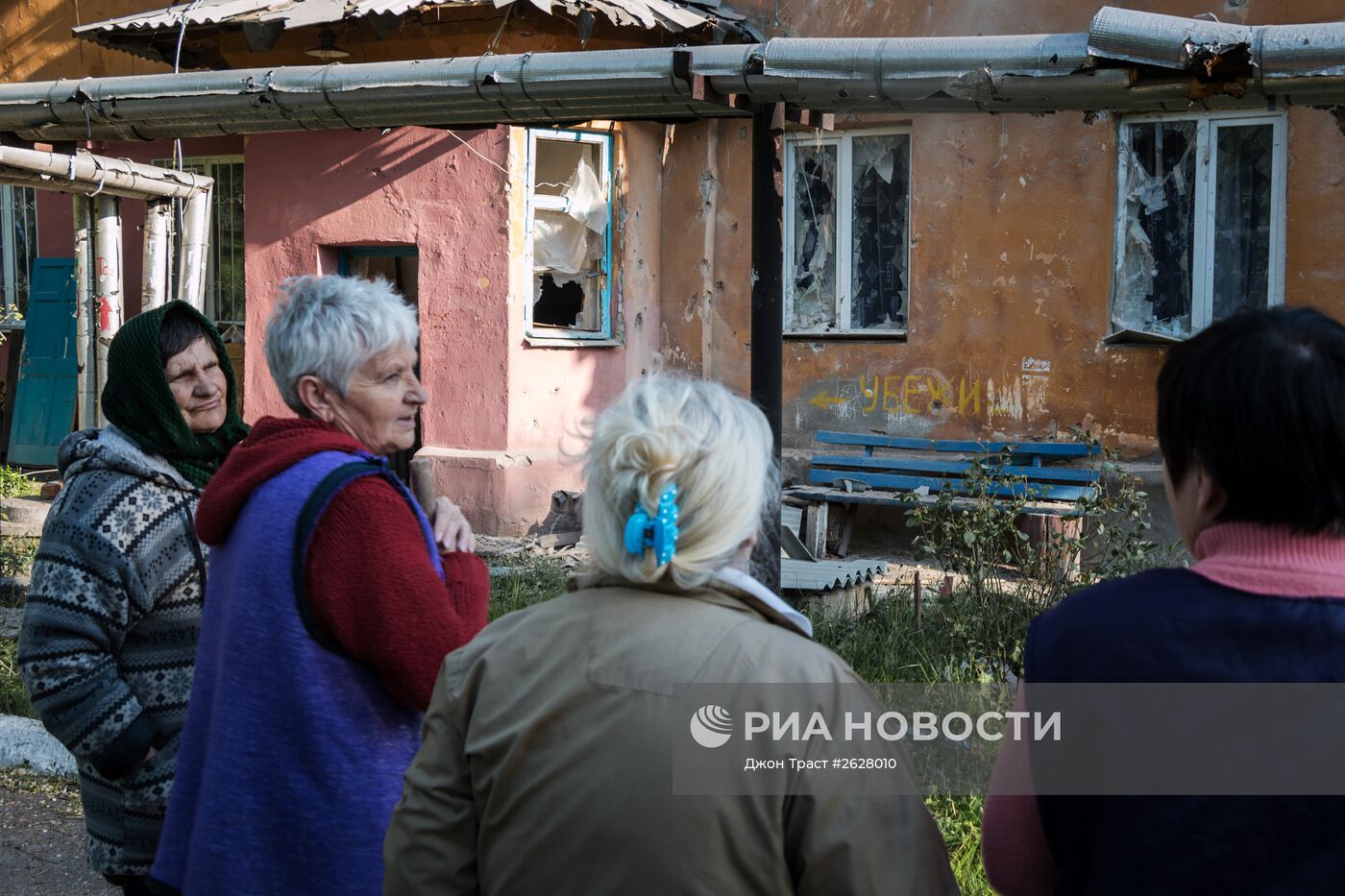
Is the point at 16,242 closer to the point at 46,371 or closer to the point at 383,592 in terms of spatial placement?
the point at 46,371

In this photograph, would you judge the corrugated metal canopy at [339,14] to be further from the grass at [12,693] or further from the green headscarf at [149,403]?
the green headscarf at [149,403]

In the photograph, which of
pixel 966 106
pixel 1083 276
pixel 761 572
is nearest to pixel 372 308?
pixel 761 572

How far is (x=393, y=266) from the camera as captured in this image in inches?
449

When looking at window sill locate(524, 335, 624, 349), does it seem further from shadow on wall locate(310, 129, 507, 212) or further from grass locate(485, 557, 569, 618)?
grass locate(485, 557, 569, 618)

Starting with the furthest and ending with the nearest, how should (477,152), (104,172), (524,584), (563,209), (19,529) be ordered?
(563,209) < (19,529) < (477,152) < (104,172) < (524,584)

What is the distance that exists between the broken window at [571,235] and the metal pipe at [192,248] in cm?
247

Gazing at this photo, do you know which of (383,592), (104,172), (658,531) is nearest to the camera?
(658,531)

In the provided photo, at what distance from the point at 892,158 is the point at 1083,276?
1.84m

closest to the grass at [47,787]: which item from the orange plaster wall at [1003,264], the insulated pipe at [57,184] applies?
the insulated pipe at [57,184]

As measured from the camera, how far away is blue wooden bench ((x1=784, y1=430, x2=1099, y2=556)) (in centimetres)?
891

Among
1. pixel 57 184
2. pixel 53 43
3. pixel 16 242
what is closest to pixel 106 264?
pixel 57 184

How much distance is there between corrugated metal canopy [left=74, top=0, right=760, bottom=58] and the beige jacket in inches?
327

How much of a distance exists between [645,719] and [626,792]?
86mm

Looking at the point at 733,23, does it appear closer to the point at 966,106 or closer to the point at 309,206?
the point at 309,206
